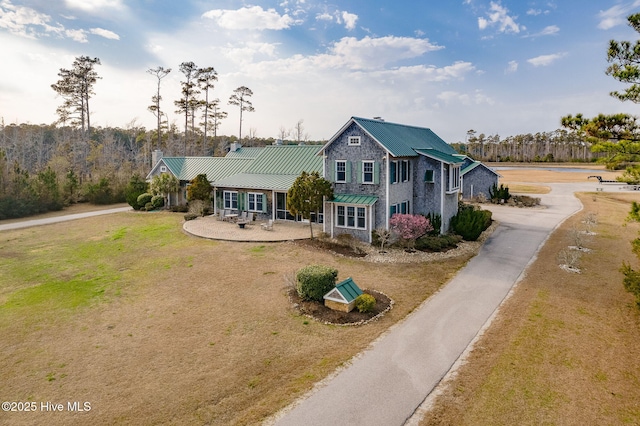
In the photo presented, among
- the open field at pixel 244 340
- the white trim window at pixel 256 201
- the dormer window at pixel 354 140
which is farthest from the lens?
the white trim window at pixel 256 201

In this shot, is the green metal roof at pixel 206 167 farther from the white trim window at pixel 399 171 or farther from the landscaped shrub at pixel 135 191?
the white trim window at pixel 399 171

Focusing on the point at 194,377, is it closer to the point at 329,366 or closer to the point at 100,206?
the point at 329,366

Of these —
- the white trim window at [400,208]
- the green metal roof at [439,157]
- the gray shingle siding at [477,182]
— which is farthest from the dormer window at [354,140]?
the gray shingle siding at [477,182]

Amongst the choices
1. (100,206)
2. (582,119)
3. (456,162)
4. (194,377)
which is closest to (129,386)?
(194,377)

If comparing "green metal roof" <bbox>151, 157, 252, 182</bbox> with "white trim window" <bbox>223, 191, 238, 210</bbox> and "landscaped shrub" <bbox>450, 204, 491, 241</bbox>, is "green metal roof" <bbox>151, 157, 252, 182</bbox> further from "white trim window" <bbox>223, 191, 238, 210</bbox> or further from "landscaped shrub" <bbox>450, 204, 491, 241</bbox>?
"landscaped shrub" <bbox>450, 204, 491, 241</bbox>

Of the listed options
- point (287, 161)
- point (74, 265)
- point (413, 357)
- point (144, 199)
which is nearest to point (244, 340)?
point (413, 357)

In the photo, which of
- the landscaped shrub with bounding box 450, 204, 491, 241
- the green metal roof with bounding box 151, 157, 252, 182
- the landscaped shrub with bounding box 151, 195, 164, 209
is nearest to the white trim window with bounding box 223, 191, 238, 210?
the green metal roof with bounding box 151, 157, 252, 182
